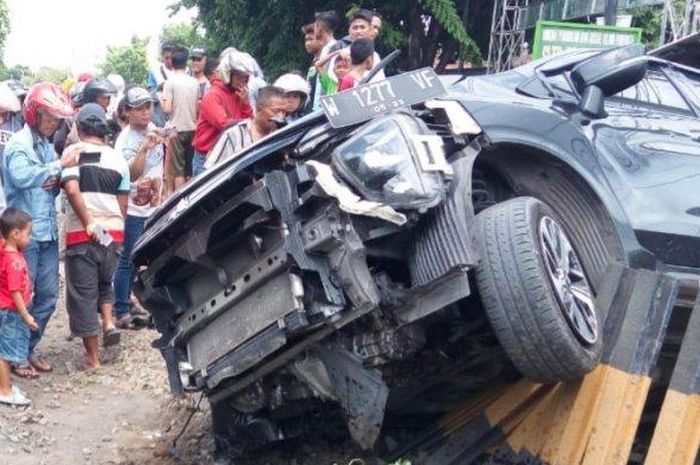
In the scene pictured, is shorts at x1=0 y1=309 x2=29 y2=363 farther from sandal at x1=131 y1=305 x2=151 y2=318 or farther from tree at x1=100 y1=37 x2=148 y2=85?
tree at x1=100 y1=37 x2=148 y2=85

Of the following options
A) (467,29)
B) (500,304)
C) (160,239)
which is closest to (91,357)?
(160,239)

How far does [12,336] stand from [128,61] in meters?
43.5

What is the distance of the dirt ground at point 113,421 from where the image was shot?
16.6 ft

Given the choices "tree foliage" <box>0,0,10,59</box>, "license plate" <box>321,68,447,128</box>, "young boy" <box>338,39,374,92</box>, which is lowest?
"tree foliage" <box>0,0,10,59</box>

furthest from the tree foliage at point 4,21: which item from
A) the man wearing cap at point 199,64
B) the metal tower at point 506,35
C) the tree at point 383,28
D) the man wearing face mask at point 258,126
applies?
the man wearing face mask at point 258,126

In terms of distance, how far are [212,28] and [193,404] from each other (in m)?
14.0

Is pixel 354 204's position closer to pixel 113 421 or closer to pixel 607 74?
pixel 607 74

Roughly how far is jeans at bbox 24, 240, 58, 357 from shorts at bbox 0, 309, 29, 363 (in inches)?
16.5

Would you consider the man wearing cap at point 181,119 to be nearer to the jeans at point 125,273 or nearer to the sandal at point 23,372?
the jeans at point 125,273

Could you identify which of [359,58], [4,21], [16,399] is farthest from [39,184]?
[4,21]

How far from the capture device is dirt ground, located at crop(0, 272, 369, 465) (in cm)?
506

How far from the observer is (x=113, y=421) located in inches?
225

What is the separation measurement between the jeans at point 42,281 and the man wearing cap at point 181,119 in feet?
8.58

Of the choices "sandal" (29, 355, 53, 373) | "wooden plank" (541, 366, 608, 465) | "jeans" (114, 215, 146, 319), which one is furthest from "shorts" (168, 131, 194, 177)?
"wooden plank" (541, 366, 608, 465)
